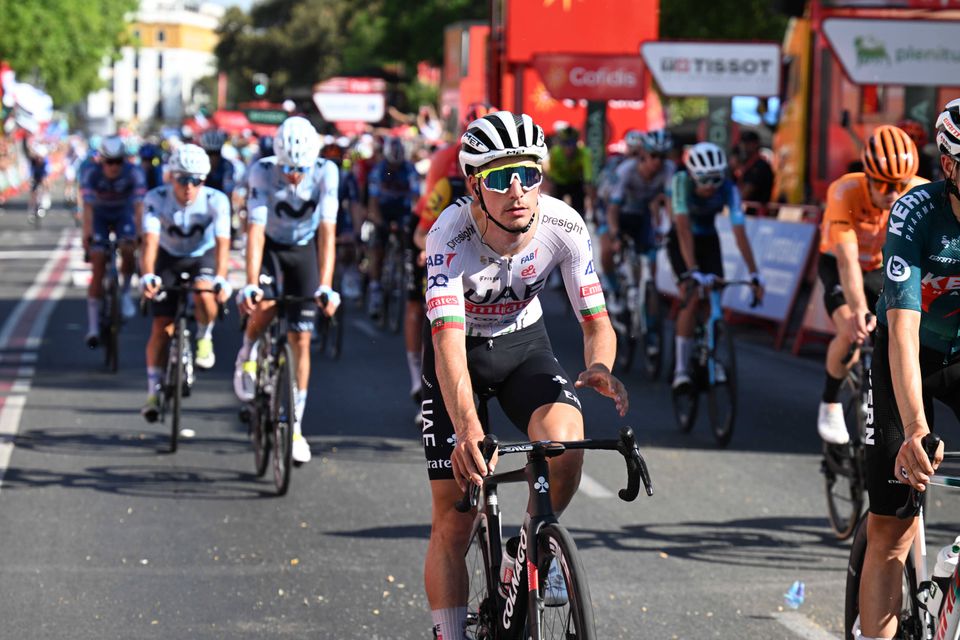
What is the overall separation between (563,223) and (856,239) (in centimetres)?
293

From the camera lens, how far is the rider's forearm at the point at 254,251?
9.10 m

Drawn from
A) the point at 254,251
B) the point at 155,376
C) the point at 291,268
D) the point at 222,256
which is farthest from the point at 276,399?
the point at 155,376

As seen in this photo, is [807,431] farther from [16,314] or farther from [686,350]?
A: [16,314]

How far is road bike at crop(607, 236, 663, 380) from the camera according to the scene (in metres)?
14.0

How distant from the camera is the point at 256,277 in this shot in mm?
9133

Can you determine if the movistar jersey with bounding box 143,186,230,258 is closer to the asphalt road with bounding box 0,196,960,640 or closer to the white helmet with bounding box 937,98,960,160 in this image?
the asphalt road with bounding box 0,196,960,640

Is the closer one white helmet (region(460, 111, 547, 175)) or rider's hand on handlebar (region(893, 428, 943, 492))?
rider's hand on handlebar (region(893, 428, 943, 492))

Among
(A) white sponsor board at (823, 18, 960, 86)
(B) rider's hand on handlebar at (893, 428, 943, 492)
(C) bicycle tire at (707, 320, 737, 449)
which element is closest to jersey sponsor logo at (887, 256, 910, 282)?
(B) rider's hand on handlebar at (893, 428, 943, 492)

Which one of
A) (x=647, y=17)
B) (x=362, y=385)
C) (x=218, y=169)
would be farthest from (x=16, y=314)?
(x=647, y=17)

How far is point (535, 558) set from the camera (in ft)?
14.7

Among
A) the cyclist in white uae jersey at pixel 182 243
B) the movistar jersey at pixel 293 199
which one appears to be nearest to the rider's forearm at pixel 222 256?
the cyclist in white uae jersey at pixel 182 243

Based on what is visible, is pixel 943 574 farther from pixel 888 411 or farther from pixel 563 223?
pixel 563 223

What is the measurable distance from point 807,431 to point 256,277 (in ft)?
14.3

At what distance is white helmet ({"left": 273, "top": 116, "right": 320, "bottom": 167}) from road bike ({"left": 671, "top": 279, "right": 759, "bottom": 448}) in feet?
9.65
